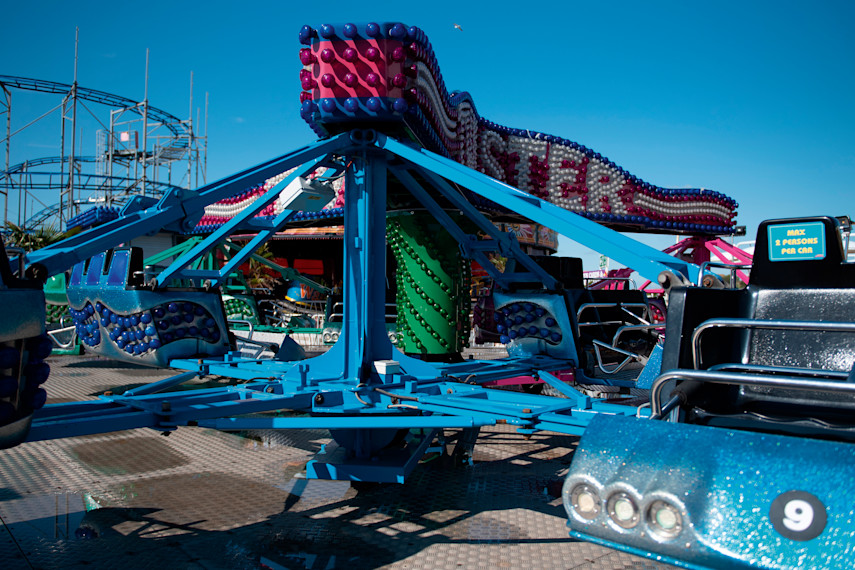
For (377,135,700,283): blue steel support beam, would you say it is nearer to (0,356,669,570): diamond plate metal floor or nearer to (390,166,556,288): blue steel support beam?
(390,166,556,288): blue steel support beam

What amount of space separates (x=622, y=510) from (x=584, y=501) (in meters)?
0.11

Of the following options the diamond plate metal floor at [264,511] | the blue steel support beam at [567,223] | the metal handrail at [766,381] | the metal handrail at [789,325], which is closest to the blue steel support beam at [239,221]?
the blue steel support beam at [567,223]

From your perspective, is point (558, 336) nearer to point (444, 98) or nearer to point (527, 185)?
point (444, 98)

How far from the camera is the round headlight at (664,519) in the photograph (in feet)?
5.67

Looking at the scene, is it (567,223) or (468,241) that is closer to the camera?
(567,223)

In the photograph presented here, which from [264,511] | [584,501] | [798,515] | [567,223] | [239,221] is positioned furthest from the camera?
[239,221]

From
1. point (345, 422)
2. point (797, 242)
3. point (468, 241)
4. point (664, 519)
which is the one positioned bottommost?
point (345, 422)

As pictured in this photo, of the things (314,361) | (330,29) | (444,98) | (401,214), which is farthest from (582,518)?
(401,214)

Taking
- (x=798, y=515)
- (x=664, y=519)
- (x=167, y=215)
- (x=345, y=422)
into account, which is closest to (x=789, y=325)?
(x=798, y=515)

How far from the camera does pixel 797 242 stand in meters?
3.21

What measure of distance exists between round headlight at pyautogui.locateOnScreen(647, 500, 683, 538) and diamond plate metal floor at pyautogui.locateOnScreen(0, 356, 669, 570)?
1.76 meters

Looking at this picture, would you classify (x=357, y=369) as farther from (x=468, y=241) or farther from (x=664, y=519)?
(x=664, y=519)

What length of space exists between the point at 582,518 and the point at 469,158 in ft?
25.6

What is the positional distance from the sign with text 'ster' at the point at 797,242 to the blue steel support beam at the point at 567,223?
38 centimetres
